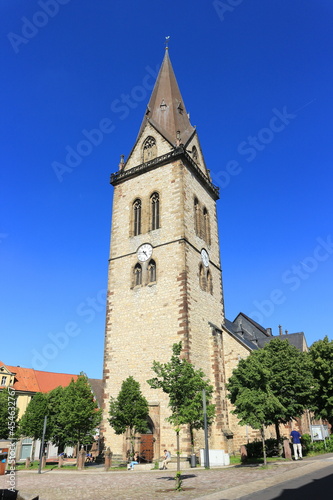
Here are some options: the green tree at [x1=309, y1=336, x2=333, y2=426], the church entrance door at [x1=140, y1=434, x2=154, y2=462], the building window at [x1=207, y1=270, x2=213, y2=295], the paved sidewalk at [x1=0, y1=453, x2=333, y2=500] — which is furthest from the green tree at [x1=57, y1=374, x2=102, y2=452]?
the green tree at [x1=309, y1=336, x2=333, y2=426]

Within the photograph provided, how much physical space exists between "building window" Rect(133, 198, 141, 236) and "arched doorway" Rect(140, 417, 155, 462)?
45.5 feet

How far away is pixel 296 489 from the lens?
32.6 ft

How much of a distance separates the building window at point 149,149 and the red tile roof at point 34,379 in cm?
2995

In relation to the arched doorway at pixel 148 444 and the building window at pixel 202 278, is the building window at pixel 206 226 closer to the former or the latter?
the building window at pixel 202 278

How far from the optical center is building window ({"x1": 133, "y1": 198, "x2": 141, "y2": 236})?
29502mm

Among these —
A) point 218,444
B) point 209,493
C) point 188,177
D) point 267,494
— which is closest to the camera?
point 267,494

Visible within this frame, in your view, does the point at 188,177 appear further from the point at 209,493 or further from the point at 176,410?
→ the point at 209,493

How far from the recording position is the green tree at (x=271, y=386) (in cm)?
1722

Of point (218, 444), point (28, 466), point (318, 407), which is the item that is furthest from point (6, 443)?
point (318, 407)

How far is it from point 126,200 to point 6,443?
20.2 meters

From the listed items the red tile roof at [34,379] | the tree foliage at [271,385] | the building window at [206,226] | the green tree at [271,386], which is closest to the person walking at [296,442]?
the green tree at [271,386]

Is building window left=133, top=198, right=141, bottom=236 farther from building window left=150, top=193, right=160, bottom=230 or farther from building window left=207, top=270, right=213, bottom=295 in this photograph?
building window left=207, top=270, right=213, bottom=295

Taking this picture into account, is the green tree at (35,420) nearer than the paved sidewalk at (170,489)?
No

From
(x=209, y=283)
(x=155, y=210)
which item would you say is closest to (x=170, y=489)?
(x=209, y=283)
